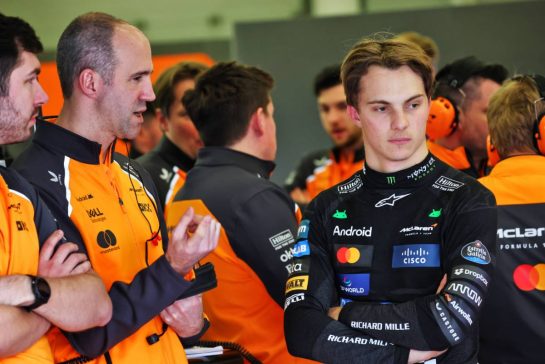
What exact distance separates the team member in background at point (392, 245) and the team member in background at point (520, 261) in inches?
16.8

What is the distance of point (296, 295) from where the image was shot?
239 cm

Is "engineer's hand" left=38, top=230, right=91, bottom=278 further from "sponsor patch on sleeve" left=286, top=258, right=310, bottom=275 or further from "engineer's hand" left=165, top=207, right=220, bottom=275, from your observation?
"sponsor patch on sleeve" left=286, top=258, right=310, bottom=275

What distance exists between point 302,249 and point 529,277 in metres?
0.77

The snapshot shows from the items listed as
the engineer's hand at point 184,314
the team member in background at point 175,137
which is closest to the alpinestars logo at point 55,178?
the engineer's hand at point 184,314

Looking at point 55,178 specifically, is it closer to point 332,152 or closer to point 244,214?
point 244,214

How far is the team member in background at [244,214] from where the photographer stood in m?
2.97

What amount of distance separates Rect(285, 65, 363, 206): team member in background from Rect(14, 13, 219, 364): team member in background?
2329 mm

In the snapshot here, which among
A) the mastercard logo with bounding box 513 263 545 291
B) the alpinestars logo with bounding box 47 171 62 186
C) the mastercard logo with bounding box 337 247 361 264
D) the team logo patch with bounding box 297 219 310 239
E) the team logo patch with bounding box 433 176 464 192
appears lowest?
the mastercard logo with bounding box 513 263 545 291

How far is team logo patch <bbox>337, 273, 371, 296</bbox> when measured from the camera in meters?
2.29

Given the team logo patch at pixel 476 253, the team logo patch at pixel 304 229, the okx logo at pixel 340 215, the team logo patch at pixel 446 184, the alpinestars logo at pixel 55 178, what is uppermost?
the alpinestars logo at pixel 55 178

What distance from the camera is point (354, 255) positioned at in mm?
2326

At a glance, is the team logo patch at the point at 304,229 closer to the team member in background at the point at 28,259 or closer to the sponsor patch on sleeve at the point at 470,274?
the sponsor patch on sleeve at the point at 470,274

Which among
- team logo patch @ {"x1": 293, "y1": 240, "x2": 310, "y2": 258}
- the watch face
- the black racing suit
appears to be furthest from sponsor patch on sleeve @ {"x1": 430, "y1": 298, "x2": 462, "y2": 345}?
Result: the watch face

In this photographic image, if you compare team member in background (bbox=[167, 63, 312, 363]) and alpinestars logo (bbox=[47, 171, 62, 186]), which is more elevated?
alpinestars logo (bbox=[47, 171, 62, 186])
